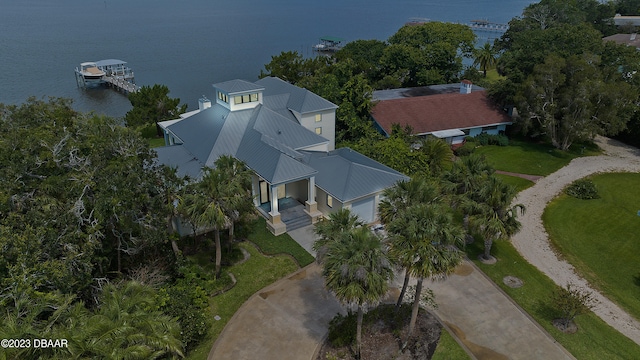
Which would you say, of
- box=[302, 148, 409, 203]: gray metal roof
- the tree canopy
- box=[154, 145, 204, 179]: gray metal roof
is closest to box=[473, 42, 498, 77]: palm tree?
the tree canopy

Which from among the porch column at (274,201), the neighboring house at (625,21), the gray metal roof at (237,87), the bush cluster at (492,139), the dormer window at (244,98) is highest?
the neighboring house at (625,21)

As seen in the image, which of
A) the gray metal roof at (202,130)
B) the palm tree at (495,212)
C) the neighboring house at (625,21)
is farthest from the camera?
the neighboring house at (625,21)

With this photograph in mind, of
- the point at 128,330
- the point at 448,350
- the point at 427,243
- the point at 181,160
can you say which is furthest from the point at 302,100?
the point at 128,330

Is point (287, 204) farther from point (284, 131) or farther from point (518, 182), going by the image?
point (518, 182)

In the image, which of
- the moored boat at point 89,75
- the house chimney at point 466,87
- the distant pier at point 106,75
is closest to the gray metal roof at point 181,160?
the house chimney at point 466,87

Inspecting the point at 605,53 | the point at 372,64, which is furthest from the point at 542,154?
the point at 372,64

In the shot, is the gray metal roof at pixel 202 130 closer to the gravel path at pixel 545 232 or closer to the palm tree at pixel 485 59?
the gravel path at pixel 545 232

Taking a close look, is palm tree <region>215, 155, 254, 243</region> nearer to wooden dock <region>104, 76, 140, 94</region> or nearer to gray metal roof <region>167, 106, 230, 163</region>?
gray metal roof <region>167, 106, 230, 163</region>
